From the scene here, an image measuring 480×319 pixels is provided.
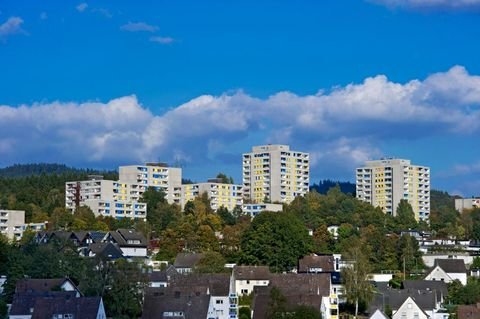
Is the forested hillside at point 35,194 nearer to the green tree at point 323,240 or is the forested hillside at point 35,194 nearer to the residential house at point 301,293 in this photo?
the green tree at point 323,240

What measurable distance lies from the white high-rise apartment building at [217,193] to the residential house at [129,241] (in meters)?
30.2

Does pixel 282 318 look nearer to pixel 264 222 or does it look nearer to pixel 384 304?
pixel 384 304

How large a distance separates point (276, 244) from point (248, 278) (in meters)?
6.54

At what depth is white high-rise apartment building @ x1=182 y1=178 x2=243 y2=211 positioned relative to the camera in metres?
126

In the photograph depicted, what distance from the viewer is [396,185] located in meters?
137

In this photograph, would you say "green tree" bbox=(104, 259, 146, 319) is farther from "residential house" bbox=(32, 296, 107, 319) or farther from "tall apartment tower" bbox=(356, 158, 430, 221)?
"tall apartment tower" bbox=(356, 158, 430, 221)

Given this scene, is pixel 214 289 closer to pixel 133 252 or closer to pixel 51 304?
pixel 51 304

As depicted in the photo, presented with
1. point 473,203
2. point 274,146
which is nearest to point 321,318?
point 274,146

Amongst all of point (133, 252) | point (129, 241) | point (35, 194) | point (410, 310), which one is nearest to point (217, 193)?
point (35, 194)

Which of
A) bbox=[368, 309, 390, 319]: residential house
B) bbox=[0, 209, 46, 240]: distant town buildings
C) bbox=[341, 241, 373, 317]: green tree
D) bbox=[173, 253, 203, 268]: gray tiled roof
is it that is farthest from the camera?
bbox=[0, 209, 46, 240]: distant town buildings

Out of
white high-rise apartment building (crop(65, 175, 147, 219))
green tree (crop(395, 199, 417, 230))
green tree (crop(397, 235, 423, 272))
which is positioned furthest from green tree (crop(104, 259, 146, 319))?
white high-rise apartment building (crop(65, 175, 147, 219))

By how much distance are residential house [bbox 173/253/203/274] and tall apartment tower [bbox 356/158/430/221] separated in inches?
2282

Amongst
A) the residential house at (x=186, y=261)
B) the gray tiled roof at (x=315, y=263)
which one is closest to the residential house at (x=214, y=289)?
the gray tiled roof at (x=315, y=263)

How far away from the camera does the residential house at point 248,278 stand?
236ft
